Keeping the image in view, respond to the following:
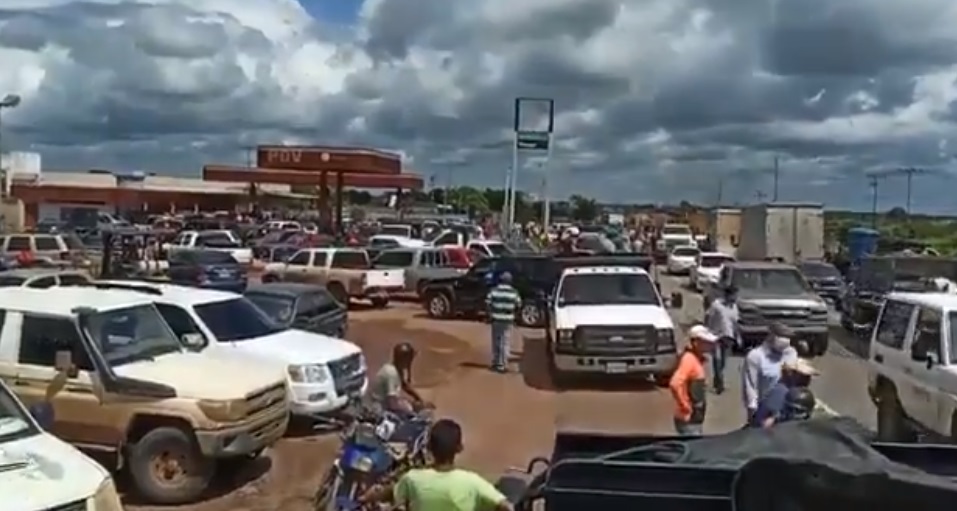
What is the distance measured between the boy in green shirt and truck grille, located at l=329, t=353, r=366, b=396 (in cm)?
892

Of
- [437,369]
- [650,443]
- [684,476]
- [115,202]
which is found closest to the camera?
[684,476]

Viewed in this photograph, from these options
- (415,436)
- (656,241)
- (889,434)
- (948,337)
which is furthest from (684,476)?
(656,241)

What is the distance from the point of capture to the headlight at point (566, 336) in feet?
65.1

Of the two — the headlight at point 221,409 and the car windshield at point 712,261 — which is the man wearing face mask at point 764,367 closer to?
the headlight at point 221,409

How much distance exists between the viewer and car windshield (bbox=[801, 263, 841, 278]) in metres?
39.0

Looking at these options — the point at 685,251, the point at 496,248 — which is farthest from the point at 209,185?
the point at 496,248

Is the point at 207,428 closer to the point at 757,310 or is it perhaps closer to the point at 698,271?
the point at 757,310

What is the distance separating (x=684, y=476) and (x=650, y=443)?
43.4 inches

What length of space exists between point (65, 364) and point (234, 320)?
4.77 m

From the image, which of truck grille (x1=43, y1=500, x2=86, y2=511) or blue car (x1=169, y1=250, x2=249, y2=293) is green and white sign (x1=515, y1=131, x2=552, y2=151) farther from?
truck grille (x1=43, y1=500, x2=86, y2=511)

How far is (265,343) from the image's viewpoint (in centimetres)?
1520

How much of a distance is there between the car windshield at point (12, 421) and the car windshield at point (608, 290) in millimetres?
13739

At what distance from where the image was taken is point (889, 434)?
13648mm

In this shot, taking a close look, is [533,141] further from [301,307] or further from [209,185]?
[209,185]
